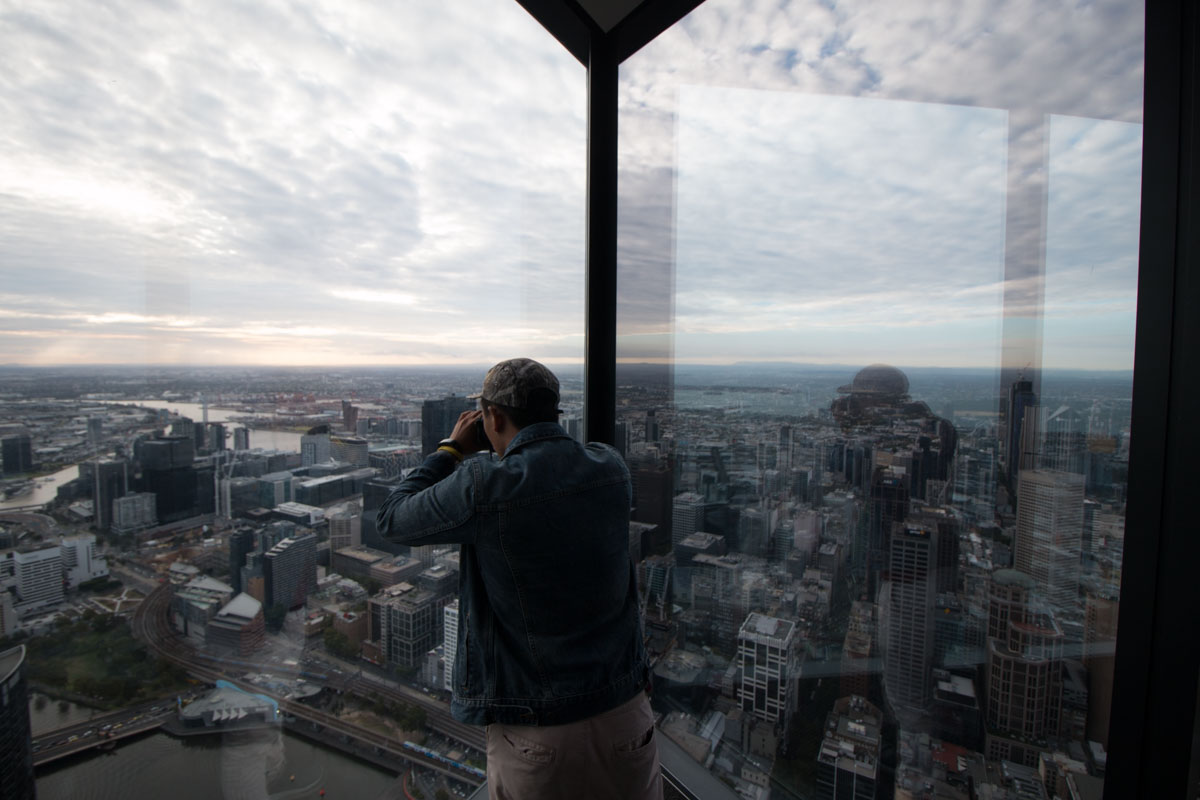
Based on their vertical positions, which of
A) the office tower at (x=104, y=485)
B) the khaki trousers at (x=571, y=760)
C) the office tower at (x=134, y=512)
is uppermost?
the office tower at (x=104, y=485)

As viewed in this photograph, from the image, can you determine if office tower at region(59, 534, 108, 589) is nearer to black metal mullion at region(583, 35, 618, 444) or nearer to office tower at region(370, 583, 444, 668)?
office tower at region(370, 583, 444, 668)

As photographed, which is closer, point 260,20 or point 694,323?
point 260,20

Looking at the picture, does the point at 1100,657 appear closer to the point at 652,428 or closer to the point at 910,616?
the point at 910,616

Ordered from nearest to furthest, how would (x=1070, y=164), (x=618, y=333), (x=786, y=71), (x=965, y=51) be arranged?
(x=1070, y=164), (x=965, y=51), (x=786, y=71), (x=618, y=333)

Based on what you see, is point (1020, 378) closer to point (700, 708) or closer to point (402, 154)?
point (700, 708)

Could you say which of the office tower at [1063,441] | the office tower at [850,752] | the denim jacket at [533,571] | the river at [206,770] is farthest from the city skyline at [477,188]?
the office tower at [850,752]

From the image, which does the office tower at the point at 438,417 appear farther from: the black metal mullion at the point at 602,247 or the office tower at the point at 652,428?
the office tower at the point at 652,428

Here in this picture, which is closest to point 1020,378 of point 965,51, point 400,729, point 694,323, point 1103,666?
point 1103,666
